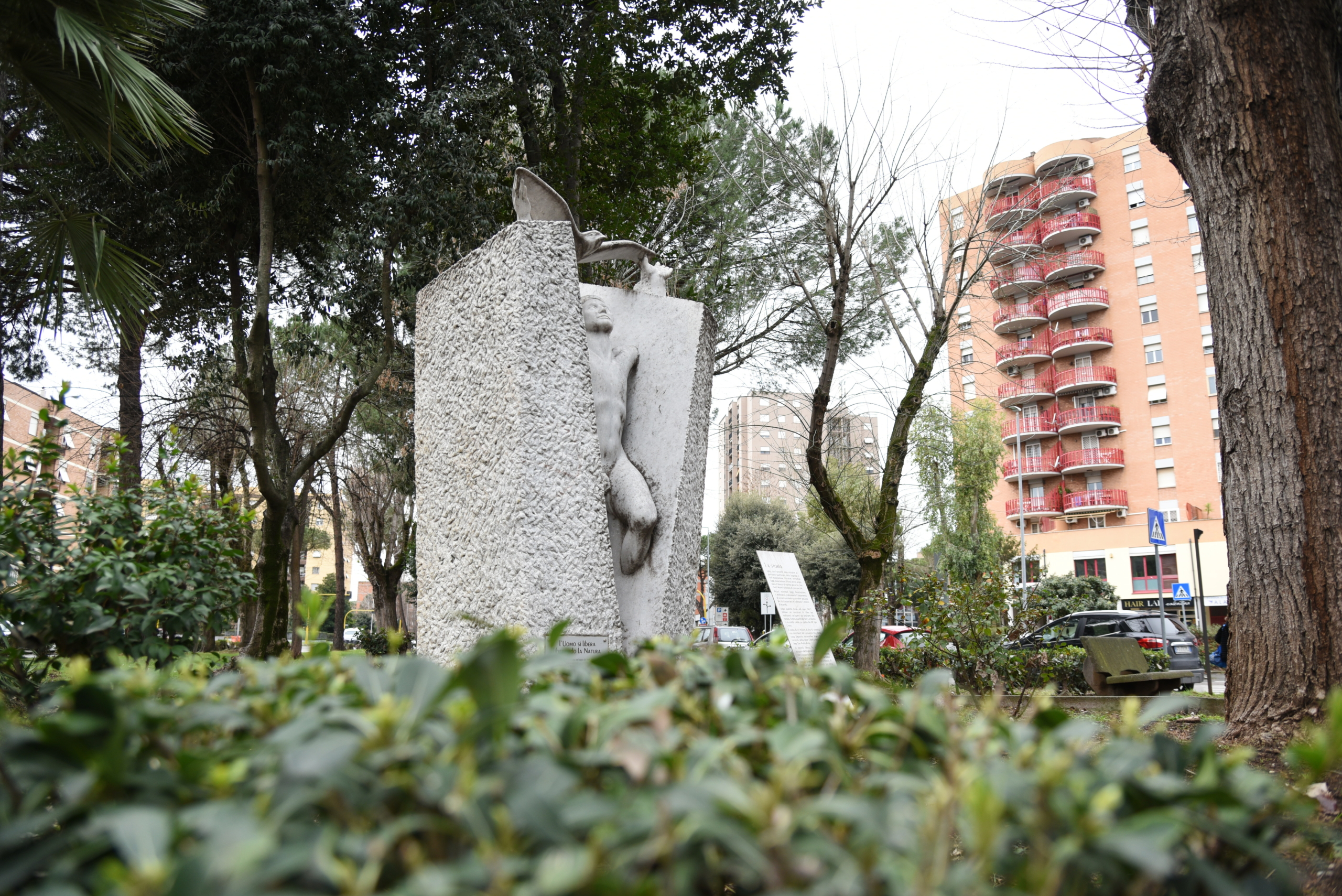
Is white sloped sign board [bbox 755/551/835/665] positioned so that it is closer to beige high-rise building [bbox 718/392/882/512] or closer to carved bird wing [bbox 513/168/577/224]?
beige high-rise building [bbox 718/392/882/512]

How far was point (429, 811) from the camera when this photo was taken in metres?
0.84

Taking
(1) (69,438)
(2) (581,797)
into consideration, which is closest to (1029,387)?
(1) (69,438)

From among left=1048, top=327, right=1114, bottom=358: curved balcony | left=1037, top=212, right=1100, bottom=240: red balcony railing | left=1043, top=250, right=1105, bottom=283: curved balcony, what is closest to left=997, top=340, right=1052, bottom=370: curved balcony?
left=1048, top=327, right=1114, bottom=358: curved balcony

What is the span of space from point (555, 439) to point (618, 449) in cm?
60

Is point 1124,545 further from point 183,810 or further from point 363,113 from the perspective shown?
point 183,810

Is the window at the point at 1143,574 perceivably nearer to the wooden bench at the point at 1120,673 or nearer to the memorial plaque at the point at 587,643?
the wooden bench at the point at 1120,673

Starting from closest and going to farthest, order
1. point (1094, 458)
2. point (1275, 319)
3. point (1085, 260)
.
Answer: point (1275, 319), point (1094, 458), point (1085, 260)

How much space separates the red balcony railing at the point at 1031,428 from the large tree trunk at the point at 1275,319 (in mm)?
35536

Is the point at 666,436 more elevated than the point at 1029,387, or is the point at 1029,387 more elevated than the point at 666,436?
the point at 1029,387

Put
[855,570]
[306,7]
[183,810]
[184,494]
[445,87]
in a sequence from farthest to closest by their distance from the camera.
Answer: [855,570]
[445,87]
[306,7]
[184,494]
[183,810]

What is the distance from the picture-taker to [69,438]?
16.5m

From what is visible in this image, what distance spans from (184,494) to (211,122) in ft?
27.0

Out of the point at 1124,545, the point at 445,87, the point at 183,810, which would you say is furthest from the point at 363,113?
the point at 1124,545

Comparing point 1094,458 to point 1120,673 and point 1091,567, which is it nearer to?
point 1091,567
